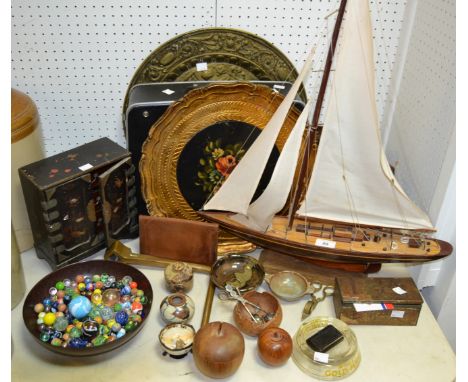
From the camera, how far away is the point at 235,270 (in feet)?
4.31

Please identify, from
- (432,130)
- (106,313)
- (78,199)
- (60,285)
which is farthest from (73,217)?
(432,130)

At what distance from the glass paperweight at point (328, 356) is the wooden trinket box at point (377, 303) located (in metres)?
0.05

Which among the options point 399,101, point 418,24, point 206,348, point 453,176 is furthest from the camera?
point 399,101

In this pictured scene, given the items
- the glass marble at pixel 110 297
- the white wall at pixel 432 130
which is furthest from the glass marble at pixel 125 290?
the white wall at pixel 432 130

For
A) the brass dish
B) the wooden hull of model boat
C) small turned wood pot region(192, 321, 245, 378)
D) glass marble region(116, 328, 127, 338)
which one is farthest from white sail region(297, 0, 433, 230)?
glass marble region(116, 328, 127, 338)

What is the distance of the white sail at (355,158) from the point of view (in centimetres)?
104

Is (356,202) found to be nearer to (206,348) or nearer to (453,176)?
(453,176)

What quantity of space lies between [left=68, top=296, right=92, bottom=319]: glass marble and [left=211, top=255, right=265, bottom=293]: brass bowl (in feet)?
0.98

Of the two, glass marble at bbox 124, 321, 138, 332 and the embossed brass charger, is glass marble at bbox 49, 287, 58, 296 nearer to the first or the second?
glass marble at bbox 124, 321, 138, 332

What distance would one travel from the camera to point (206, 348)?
3.33 ft

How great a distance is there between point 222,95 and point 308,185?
0.31 metres

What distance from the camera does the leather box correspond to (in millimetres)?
1301

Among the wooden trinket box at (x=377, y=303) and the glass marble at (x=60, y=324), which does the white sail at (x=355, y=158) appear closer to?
the wooden trinket box at (x=377, y=303)
